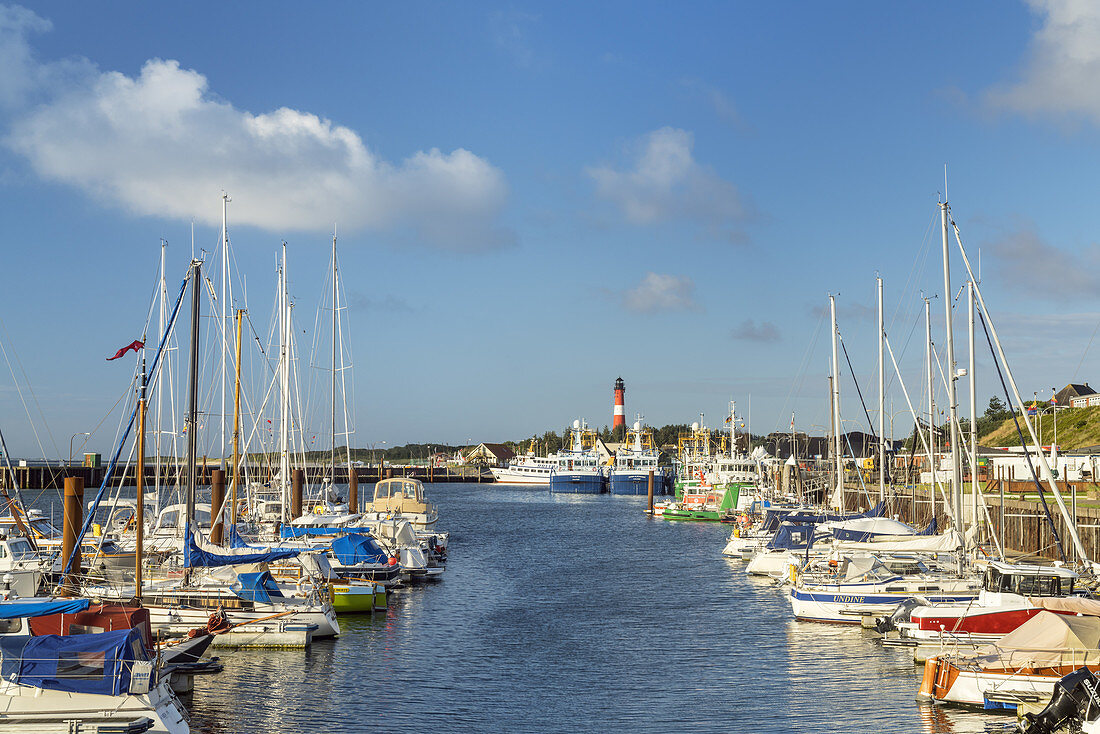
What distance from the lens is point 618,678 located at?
28.3 m

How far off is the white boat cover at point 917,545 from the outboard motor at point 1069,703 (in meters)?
17.9

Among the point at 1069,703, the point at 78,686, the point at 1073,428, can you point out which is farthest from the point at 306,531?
the point at 1073,428

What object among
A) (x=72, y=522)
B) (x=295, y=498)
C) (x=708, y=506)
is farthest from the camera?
(x=708, y=506)

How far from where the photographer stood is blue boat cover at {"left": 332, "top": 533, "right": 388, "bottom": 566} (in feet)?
133

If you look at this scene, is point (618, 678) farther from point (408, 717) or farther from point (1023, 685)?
point (1023, 685)

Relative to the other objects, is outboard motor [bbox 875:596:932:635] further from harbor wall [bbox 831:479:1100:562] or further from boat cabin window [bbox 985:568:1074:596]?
harbor wall [bbox 831:479:1100:562]

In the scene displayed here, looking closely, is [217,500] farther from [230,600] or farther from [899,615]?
[899,615]

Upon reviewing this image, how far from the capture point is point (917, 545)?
3941 cm

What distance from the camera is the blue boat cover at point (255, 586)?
30.4m

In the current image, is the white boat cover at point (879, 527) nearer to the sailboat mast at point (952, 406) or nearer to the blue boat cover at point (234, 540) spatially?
the sailboat mast at point (952, 406)

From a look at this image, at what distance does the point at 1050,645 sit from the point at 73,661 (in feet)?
68.0

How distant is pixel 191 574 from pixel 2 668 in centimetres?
1275

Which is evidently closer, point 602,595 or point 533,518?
point 602,595

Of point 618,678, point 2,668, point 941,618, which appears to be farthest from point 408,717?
point 941,618
